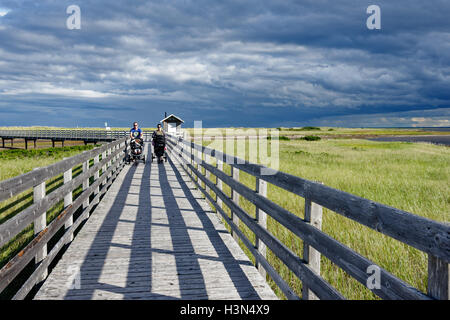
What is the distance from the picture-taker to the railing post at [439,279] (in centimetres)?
187

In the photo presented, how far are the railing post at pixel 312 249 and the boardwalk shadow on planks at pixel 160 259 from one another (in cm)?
88

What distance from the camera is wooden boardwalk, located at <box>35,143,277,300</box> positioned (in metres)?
4.21

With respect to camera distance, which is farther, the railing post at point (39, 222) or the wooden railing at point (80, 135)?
the wooden railing at point (80, 135)

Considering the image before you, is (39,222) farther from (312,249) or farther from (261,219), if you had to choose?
(312,249)

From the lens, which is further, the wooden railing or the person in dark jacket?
the wooden railing

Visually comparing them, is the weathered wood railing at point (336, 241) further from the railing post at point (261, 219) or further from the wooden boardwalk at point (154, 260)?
the wooden boardwalk at point (154, 260)

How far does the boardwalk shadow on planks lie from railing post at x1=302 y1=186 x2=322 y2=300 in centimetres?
88

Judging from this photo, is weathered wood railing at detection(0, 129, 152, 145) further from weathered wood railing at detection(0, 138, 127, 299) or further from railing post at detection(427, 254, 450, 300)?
railing post at detection(427, 254, 450, 300)

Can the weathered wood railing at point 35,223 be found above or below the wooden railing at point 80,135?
below

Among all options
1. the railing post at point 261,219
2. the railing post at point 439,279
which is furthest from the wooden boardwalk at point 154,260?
the railing post at point 439,279

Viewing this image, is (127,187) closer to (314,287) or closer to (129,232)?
(129,232)

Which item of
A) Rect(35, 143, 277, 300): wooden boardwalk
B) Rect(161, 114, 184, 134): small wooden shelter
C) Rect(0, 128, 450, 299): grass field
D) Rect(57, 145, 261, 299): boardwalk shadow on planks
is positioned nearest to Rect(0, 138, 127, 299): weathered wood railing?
Rect(35, 143, 277, 300): wooden boardwalk
